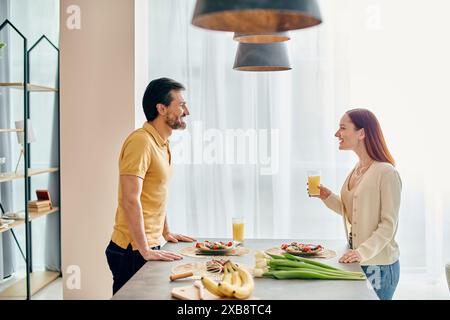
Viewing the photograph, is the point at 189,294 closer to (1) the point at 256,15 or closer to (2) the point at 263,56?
(1) the point at 256,15

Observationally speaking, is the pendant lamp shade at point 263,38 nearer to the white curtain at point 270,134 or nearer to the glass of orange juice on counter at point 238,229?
the glass of orange juice on counter at point 238,229

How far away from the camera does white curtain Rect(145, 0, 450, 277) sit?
4.75m

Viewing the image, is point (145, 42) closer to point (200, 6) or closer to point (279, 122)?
point (279, 122)

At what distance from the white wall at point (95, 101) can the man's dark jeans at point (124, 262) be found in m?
1.38

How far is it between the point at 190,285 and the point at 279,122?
2.90 meters

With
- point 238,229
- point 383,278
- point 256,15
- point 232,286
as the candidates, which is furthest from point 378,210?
point 256,15

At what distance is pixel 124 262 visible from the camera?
2.76 meters

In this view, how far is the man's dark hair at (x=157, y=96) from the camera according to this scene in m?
2.94

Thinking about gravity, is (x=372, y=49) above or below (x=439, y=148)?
above

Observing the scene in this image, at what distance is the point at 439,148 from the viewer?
4.89 meters

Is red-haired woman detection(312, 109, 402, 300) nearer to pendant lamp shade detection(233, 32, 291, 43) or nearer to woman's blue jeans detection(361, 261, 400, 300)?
woman's blue jeans detection(361, 261, 400, 300)

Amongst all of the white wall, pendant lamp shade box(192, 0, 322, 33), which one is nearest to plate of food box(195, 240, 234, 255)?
pendant lamp shade box(192, 0, 322, 33)
